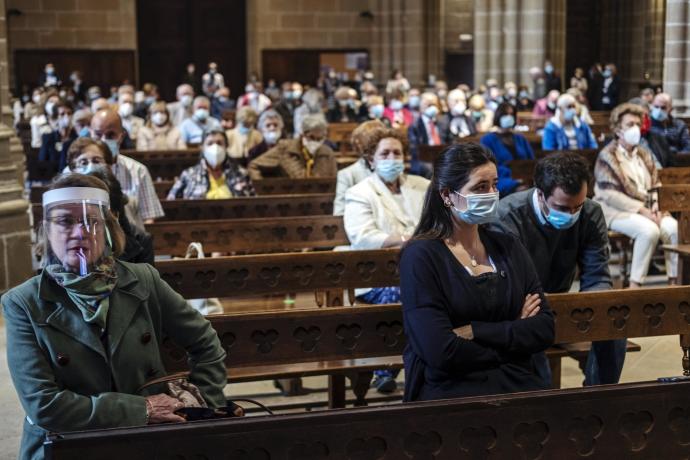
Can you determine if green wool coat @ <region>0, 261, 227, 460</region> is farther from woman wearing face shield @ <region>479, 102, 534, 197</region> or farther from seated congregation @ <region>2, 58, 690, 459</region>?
woman wearing face shield @ <region>479, 102, 534, 197</region>

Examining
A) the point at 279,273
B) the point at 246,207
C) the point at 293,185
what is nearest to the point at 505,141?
the point at 293,185

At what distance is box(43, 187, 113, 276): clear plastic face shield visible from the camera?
326 centimetres

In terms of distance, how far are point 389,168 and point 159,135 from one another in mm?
8706

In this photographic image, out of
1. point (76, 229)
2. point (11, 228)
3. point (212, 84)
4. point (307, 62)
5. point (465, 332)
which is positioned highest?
point (307, 62)

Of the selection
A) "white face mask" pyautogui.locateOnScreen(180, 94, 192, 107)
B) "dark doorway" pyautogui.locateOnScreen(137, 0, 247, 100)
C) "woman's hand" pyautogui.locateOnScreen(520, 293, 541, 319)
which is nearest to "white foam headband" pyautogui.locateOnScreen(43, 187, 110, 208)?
"woman's hand" pyautogui.locateOnScreen(520, 293, 541, 319)

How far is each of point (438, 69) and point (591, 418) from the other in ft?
95.6

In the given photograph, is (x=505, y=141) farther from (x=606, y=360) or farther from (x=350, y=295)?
(x=606, y=360)

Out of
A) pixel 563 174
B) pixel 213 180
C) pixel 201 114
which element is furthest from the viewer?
pixel 201 114

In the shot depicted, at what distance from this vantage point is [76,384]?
324 cm

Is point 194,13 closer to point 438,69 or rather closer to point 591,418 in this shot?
point 438,69

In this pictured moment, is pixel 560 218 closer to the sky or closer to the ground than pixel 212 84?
closer to the ground

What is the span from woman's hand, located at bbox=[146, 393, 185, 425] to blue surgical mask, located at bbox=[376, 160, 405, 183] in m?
3.20

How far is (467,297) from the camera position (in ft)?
12.6

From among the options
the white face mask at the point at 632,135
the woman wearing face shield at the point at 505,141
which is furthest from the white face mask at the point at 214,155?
the white face mask at the point at 632,135
